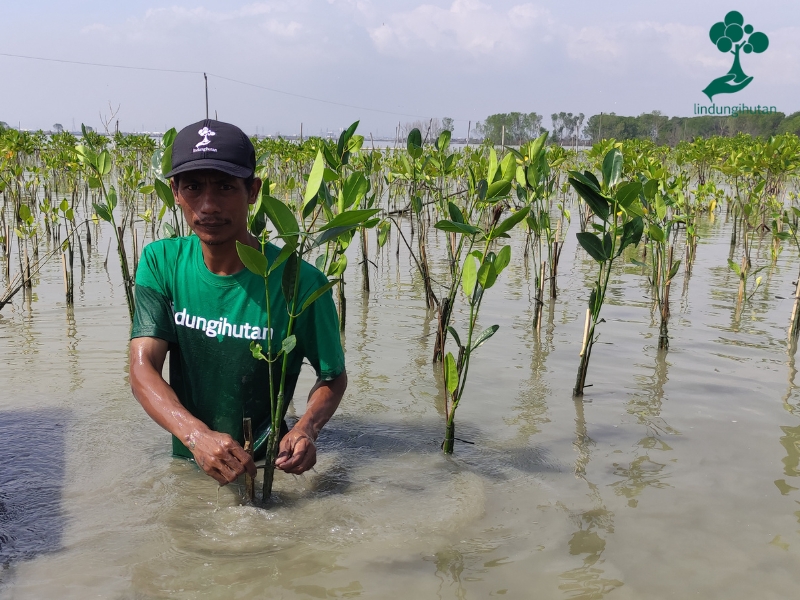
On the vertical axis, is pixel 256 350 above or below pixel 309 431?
above

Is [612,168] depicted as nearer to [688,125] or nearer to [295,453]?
[295,453]

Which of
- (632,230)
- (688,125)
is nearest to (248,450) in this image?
(632,230)

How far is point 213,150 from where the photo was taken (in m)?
1.96

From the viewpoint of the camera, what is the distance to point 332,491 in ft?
7.98

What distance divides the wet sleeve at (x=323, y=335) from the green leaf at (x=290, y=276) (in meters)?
0.17

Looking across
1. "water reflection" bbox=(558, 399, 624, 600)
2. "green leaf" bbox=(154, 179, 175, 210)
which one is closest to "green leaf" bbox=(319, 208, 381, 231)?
"water reflection" bbox=(558, 399, 624, 600)

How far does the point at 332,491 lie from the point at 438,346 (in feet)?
5.00

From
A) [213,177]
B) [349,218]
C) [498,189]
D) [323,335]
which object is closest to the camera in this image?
[349,218]

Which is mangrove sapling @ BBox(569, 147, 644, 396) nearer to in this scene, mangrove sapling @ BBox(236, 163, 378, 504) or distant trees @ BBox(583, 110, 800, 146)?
mangrove sapling @ BBox(236, 163, 378, 504)

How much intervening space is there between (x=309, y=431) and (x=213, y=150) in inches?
32.0

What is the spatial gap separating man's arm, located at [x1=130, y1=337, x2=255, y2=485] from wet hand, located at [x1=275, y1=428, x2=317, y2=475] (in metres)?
0.08

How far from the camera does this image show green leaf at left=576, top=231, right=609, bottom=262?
2.98 m

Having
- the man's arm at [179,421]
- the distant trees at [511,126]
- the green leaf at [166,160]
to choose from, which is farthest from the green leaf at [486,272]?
the distant trees at [511,126]

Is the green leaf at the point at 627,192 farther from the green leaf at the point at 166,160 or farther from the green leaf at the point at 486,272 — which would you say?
the green leaf at the point at 166,160
